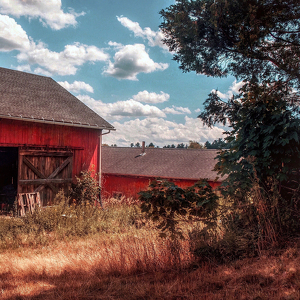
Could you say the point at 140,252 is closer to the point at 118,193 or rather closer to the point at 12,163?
the point at 12,163

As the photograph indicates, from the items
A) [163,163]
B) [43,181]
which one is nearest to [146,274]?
[43,181]

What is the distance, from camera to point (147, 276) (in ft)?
14.7

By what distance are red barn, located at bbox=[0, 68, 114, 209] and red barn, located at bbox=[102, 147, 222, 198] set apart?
6653mm

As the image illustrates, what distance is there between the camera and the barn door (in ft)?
33.0

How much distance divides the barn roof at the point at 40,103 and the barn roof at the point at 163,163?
712 centimetres

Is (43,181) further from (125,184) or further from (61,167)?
(125,184)

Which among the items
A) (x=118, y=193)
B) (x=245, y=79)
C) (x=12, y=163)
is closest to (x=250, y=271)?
(x=245, y=79)

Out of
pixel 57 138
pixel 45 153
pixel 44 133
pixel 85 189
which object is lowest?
pixel 85 189

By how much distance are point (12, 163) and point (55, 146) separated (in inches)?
204

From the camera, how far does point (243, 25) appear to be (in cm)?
570

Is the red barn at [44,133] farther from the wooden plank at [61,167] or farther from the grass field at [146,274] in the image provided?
the grass field at [146,274]

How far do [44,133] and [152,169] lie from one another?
10.0 m

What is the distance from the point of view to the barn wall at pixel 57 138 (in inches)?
380

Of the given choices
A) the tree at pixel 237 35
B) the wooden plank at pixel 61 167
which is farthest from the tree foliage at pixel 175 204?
the wooden plank at pixel 61 167
